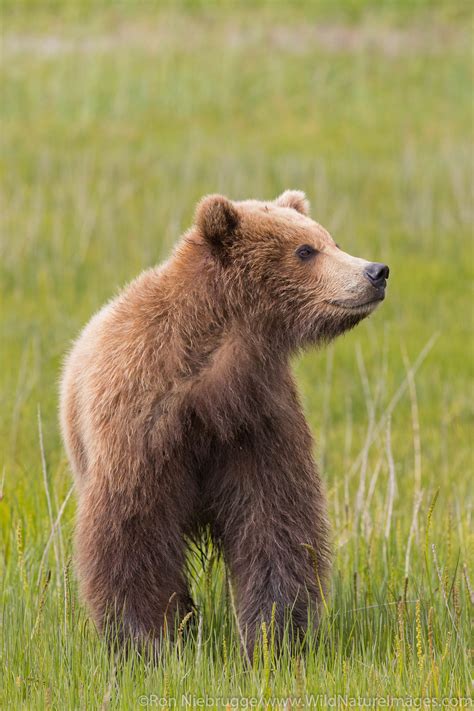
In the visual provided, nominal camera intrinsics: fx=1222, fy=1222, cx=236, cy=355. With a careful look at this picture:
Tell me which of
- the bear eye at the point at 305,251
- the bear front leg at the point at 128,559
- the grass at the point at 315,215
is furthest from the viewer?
the bear eye at the point at 305,251

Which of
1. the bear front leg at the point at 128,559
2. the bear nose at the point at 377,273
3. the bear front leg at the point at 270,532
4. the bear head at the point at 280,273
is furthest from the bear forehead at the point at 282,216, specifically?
the bear front leg at the point at 128,559

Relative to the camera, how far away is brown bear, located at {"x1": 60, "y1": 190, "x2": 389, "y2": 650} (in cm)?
392

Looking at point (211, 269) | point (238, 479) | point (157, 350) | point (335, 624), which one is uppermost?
point (211, 269)

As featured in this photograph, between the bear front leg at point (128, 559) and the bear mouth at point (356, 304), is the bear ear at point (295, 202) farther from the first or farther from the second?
the bear front leg at point (128, 559)

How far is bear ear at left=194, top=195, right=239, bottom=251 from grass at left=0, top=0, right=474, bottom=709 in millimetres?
1138

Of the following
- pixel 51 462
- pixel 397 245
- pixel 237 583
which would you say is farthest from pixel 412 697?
pixel 397 245

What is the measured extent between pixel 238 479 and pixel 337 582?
3.15 feet

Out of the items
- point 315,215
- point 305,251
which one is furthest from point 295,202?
point 315,215

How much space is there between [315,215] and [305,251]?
813 centimetres

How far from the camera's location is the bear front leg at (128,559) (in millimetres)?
3914

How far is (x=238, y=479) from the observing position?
4074 mm

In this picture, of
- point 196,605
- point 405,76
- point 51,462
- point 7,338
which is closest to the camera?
point 196,605

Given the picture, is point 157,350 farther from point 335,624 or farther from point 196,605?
point 335,624

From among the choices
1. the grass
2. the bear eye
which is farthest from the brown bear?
the grass
